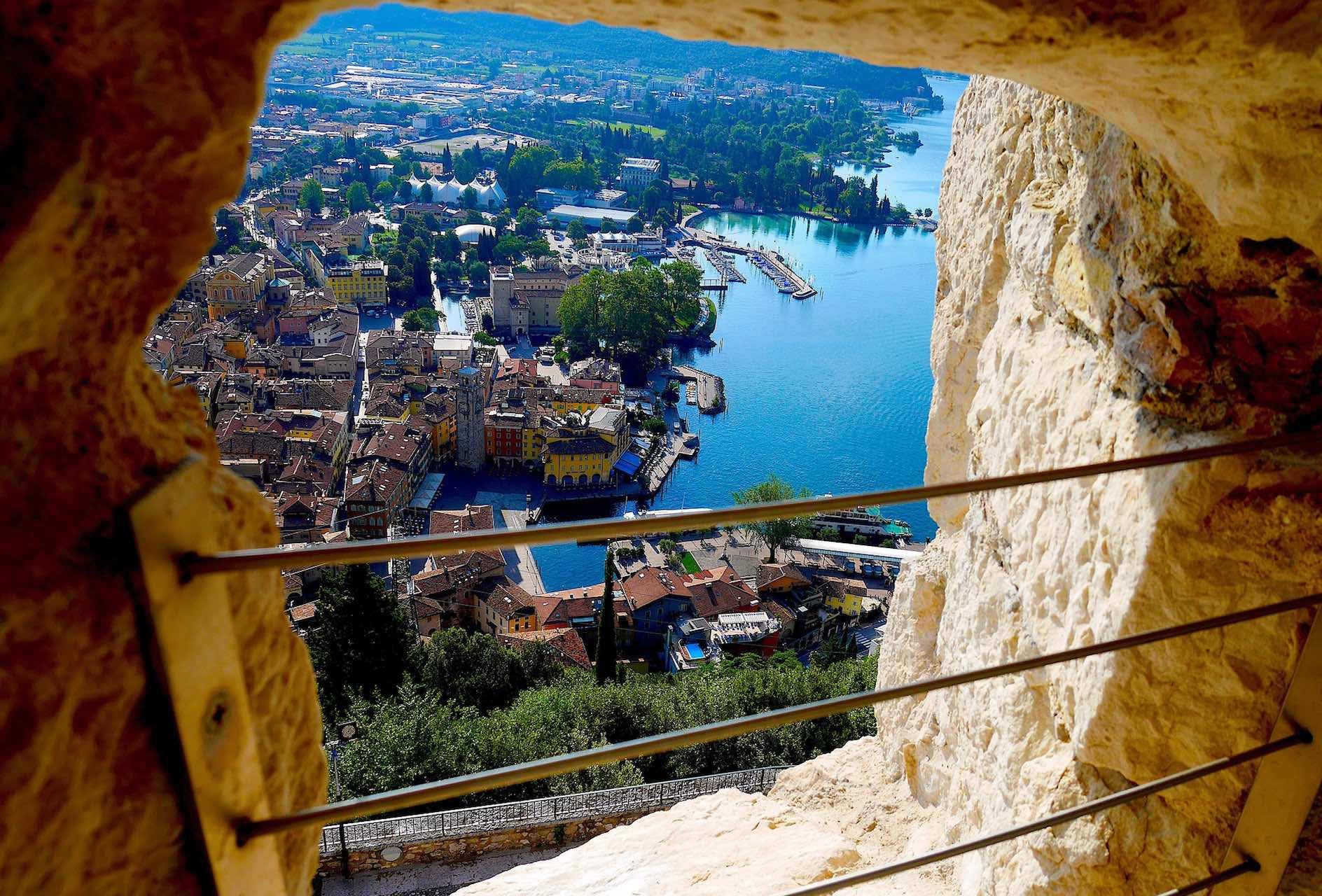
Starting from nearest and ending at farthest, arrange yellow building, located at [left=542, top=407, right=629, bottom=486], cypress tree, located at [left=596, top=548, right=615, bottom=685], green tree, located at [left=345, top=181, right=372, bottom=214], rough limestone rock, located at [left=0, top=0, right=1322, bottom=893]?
rough limestone rock, located at [left=0, top=0, right=1322, bottom=893] → cypress tree, located at [left=596, top=548, right=615, bottom=685] → yellow building, located at [left=542, top=407, right=629, bottom=486] → green tree, located at [left=345, top=181, right=372, bottom=214]

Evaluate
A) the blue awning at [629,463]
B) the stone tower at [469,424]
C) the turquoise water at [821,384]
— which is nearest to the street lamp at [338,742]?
the turquoise water at [821,384]

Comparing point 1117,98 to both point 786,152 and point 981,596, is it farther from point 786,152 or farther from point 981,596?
point 786,152

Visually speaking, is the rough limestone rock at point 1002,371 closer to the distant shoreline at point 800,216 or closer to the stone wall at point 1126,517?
the stone wall at point 1126,517

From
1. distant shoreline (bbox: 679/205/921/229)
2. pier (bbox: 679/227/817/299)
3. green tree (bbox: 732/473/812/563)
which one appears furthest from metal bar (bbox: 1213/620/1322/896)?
distant shoreline (bbox: 679/205/921/229)

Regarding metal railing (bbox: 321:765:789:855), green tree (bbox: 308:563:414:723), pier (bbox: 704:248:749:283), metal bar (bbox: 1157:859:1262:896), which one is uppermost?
metal bar (bbox: 1157:859:1262:896)

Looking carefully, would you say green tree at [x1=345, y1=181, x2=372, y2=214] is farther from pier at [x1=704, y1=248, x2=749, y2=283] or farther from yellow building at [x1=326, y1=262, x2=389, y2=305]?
pier at [x1=704, y1=248, x2=749, y2=283]

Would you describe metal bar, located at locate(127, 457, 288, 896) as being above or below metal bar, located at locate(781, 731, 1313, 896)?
above

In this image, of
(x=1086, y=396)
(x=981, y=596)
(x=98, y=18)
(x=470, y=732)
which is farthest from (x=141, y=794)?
(x=470, y=732)
